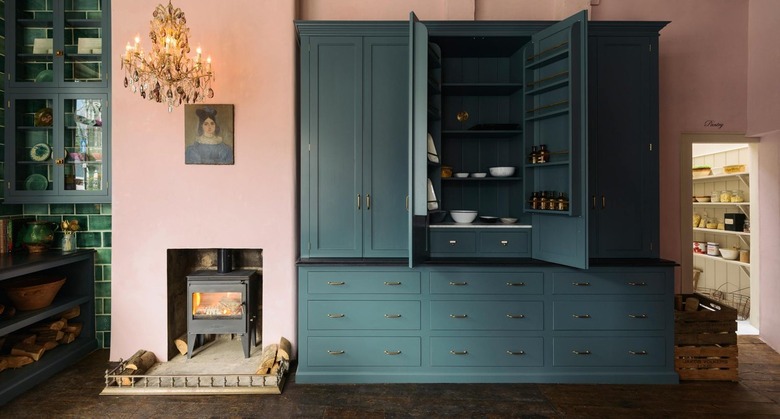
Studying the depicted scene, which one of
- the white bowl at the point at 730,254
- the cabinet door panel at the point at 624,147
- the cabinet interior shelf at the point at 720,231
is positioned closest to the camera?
the cabinet door panel at the point at 624,147

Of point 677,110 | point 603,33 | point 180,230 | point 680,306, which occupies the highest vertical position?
point 603,33

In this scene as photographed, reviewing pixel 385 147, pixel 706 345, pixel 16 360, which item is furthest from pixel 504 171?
pixel 16 360

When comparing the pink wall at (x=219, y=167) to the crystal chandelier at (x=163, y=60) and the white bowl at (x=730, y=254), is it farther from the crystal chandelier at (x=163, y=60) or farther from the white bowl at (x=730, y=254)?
the white bowl at (x=730, y=254)

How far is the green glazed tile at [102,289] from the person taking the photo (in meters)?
3.85

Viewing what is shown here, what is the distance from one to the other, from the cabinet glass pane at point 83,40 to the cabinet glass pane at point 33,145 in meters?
0.38

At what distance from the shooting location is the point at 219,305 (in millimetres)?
3553

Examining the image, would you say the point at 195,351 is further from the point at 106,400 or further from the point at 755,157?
the point at 755,157

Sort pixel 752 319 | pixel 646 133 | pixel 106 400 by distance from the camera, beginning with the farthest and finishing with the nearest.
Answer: pixel 752 319 → pixel 646 133 → pixel 106 400

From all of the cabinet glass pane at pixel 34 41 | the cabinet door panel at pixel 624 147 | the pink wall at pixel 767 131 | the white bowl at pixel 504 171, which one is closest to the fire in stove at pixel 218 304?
the cabinet glass pane at pixel 34 41

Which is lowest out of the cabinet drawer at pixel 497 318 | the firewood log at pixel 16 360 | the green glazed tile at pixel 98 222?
the firewood log at pixel 16 360

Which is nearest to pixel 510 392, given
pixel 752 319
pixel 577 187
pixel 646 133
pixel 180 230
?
pixel 577 187

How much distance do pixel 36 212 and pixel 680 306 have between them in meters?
6.01

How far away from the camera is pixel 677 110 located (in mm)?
3979

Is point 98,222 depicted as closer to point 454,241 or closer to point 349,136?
point 349,136
